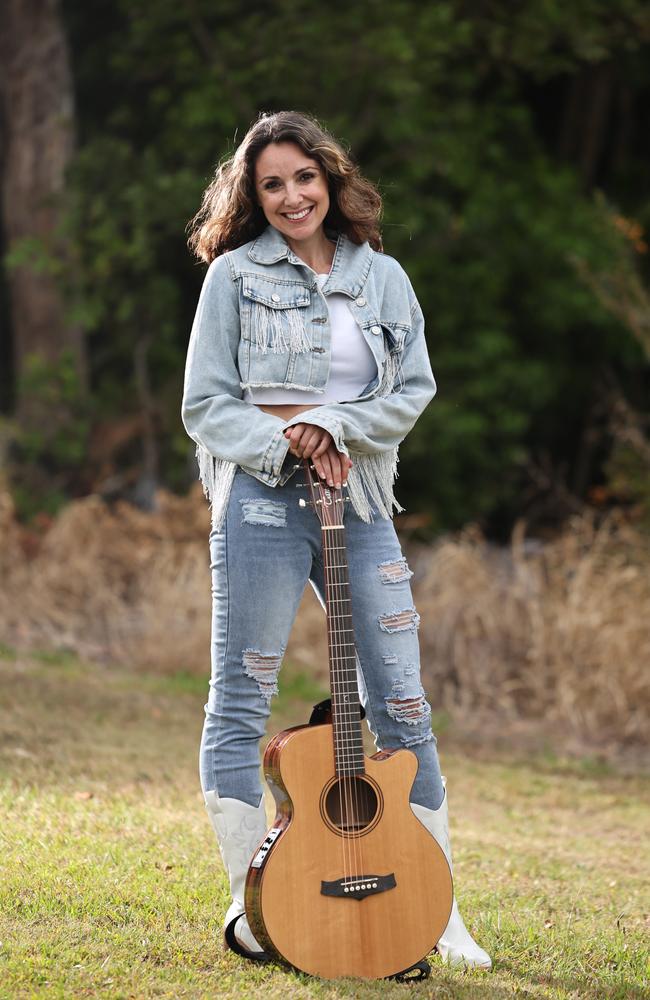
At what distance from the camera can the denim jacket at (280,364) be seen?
128 inches

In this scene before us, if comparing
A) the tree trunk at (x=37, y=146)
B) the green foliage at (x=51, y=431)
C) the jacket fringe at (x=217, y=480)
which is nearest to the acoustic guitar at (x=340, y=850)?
the jacket fringe at (x=217, y=480)

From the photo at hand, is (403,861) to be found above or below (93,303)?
below

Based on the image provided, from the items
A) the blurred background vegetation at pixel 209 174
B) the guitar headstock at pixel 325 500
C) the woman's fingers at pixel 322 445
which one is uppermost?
the blurred background vegetation at pixel 209 174

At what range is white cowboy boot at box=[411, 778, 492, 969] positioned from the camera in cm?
340

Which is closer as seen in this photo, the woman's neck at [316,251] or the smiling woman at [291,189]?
the smiling woman at [291,189]

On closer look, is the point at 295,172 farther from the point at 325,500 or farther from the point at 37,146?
the point at 37,146

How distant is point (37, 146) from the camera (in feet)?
36.0

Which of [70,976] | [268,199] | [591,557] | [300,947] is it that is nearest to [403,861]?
[300,947]

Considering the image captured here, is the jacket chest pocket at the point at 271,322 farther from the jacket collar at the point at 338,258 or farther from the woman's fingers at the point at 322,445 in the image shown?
the woman's fingers at the point at 322,445

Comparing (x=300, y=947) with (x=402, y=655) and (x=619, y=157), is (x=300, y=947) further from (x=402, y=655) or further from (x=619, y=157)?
(x=619, y=157)

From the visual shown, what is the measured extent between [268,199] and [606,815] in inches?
142

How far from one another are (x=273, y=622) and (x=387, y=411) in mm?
610

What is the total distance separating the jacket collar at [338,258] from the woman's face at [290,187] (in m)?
0.05

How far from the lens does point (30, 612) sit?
8727 mm
